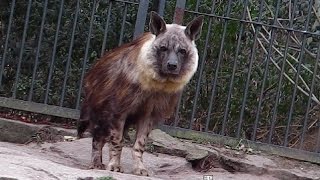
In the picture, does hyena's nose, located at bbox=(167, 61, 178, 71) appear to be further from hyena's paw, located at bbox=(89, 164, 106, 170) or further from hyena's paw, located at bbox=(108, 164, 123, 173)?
hyena's paw, located at bbox=(89, 164, 106, 170)

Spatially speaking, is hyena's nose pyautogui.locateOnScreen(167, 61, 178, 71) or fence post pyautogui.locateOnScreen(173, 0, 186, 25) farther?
fence post pyautogui.locateOnScreen(173, 0, 186, 25)

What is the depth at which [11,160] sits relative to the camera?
518cm

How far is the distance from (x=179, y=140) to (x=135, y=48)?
1.69 meters

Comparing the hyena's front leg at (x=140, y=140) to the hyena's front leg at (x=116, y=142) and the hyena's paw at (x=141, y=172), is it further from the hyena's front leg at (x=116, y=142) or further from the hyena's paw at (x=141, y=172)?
the hyena's front leg at (x=116, y=142)

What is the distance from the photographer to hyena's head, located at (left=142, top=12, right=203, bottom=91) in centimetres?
618

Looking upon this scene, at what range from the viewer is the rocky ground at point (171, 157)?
6992mm

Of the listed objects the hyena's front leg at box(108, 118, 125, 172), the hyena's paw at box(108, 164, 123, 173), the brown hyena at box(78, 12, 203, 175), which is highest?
the brown hyena at box(78, 12, 203, 175)

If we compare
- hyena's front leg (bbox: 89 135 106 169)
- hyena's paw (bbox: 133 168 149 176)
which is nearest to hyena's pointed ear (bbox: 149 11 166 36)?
hyena's front leg (bbox: 89 135 106 169)

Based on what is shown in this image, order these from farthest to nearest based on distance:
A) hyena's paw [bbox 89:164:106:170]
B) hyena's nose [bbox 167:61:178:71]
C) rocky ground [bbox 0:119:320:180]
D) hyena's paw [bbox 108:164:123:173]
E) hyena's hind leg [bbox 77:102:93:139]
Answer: rocky ground [bbox 0:119:320:180], hyena's hind leg [bbox 77:102:93:139], hyena's paw [bbox 89:164:106:170], hyena's paw [bbox 108:164:123:173], hyena's nose [bbox 167:61:178:71]

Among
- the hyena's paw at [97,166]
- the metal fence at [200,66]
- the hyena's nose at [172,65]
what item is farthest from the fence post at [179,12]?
the hyena's paw at [97,166]

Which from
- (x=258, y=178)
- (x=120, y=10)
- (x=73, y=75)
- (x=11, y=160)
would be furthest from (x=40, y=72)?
(x=11, y=160)

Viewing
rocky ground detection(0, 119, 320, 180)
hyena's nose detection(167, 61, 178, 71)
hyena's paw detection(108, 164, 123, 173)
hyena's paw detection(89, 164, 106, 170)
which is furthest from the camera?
rocky ground detection(0, 119, 320, 180)

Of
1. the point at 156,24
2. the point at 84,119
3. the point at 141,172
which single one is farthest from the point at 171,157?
the point at 156,24

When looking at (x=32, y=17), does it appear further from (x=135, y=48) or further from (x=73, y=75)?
(x=135, y=48)
